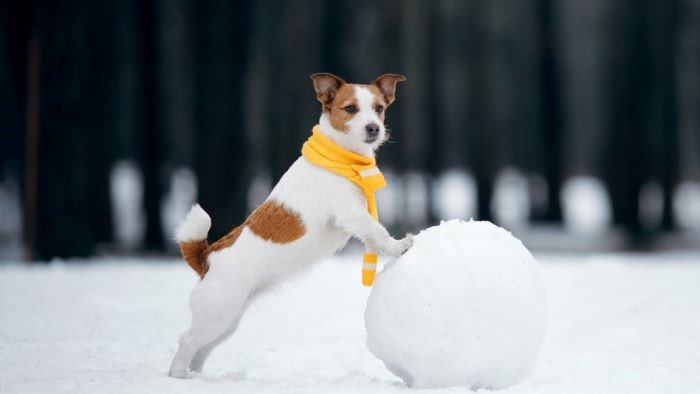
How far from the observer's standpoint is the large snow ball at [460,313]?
212 inches

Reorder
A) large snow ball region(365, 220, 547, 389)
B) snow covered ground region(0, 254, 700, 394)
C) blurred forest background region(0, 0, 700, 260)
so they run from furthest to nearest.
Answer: blurred forest background region(0, 0, 700, 260)
snow covered ground region(0, 254, 700, 394)
large snow ball region(365, 220, 547, 389)

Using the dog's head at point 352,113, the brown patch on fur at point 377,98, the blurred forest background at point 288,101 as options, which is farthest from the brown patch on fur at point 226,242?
the blurred forest background at point 288,101

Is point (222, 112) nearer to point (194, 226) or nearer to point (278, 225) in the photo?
point (194, 226)

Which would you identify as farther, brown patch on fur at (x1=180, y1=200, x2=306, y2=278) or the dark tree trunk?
the dark tree trunk

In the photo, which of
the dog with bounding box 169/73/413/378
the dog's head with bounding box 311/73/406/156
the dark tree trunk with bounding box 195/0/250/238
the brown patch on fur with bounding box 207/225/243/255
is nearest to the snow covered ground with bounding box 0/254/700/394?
the dog with bounding box 169/73/413/378

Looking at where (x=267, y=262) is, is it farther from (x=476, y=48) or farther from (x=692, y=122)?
(x=692, y=122)

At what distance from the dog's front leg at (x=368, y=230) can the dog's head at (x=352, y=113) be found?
19.3 inches

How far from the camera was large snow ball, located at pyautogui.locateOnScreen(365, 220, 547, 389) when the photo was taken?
17.7ft

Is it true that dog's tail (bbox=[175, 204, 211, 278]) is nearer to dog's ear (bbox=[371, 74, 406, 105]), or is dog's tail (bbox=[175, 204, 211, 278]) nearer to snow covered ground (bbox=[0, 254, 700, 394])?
snow covered ground (bbox=[0, 254, 700, 394])

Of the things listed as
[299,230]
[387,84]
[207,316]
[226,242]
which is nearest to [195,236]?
[226,242]

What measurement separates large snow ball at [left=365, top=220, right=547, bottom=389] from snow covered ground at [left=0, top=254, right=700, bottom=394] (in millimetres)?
179

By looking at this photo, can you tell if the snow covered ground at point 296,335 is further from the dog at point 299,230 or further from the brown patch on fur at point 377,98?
the brown patch on fur at point 377,98

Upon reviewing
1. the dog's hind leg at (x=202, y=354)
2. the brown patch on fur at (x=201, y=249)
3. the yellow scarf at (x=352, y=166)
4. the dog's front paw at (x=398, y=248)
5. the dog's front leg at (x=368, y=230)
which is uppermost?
the yellow scarf at (x=352, y=166)

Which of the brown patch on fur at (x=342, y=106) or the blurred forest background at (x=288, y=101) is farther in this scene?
the blurred forest background at (x=288, y=101)
